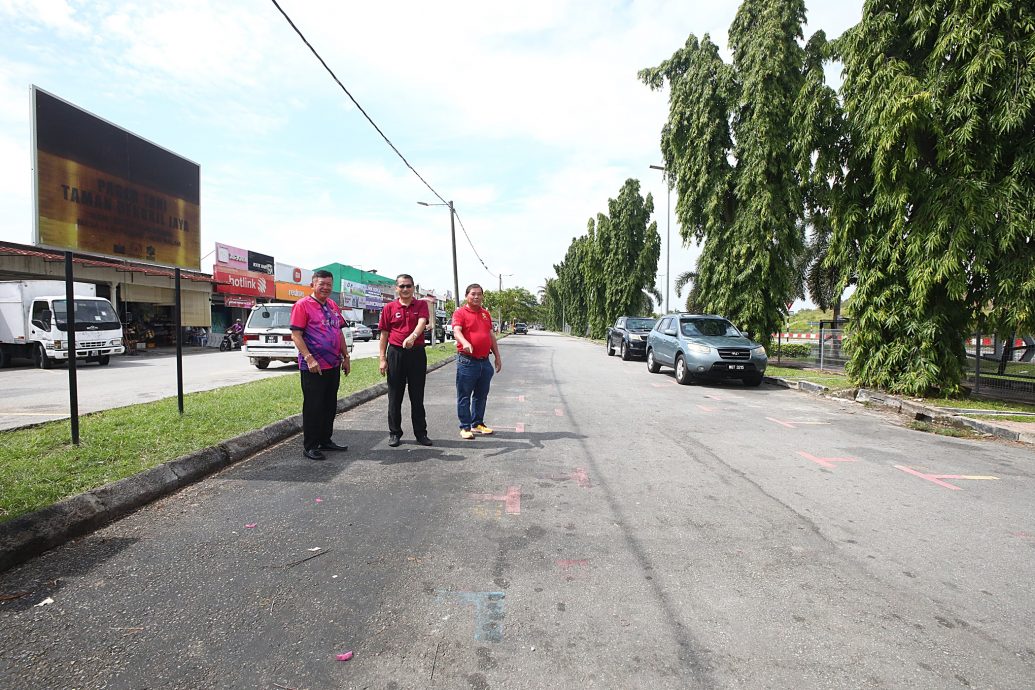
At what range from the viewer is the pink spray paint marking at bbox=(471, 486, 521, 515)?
13.7ft

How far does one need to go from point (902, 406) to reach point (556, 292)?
323ft

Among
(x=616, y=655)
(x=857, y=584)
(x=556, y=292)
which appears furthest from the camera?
(x=556, y=292)

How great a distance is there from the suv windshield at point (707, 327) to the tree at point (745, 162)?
170 inches

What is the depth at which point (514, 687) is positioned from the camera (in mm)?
2152

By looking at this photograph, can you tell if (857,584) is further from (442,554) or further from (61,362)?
(61,362)

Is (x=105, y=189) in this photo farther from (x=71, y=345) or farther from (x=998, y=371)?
(x=998, y=371)

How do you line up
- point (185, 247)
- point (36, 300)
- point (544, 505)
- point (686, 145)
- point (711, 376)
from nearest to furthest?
point (544, 505) → point (711, 376) → point (36, 300) → point (185, 247) → point (686, 145)

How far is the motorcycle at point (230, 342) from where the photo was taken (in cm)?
2723

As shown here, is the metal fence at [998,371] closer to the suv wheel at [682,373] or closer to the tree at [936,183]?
the tree at [936,183]

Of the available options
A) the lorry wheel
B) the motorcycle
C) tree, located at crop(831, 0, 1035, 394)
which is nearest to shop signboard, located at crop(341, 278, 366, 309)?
the motorcycle

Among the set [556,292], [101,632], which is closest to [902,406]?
[101,632]

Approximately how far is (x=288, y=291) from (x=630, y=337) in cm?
2900

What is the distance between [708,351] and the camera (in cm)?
1262

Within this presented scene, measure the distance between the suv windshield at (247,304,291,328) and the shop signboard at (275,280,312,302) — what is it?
24.8 m
